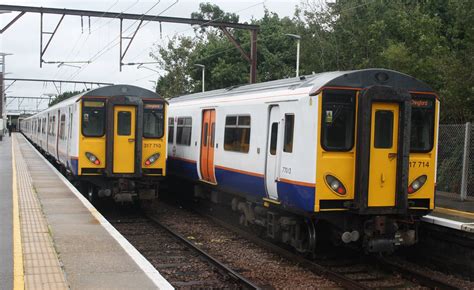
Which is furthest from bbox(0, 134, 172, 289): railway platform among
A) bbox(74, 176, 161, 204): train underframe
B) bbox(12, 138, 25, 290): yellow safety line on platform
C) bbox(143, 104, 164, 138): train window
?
bbox(143, 104, 164, 138): train window

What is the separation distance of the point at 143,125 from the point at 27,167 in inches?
435

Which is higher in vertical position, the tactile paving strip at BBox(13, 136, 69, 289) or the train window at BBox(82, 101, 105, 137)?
the train window at BBox(82, 101, 105, 137)

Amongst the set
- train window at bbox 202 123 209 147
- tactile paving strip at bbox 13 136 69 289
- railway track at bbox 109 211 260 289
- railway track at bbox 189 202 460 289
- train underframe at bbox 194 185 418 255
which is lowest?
railway track at bbox 109 211 260 289

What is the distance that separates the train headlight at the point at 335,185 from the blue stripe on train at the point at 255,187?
0.98 feet

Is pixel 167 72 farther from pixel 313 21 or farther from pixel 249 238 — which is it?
pixel 249 238

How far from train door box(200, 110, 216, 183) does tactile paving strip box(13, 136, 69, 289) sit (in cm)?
386

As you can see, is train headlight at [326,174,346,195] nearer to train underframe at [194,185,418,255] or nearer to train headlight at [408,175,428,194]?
train underframe at [194,185,418,255]

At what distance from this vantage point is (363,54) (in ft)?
85.9

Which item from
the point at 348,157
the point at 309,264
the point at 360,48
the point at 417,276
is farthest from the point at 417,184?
the point at 360,48

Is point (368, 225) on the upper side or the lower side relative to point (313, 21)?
lower

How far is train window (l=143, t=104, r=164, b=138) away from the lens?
14656 millimetres

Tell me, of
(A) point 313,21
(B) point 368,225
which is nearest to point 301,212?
(B) point 368,225

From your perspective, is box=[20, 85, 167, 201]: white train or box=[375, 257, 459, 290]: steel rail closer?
box=[375, 257, 459, 290]: steel rail

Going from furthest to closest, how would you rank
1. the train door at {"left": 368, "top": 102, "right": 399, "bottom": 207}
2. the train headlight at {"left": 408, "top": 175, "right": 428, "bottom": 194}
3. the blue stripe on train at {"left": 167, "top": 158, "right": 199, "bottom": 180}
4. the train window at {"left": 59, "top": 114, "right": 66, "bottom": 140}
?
the train window at {"left": 59, "top": 114, "right": 66, "bottom": 140}, the blue stripe on train at {"left": 167, "top": 158, "right": 199, "bottom": 180}, the train headlight at {"left": 408, "top": 175, "right": 428, "bottom": 194}, the train door at {"left": 368, "top": 102, "right": 399, "bottom": 207}
